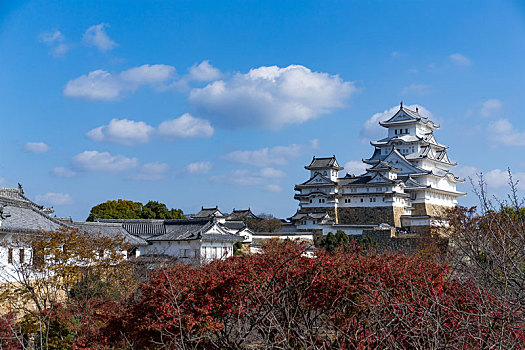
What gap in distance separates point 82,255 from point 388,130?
4389cm

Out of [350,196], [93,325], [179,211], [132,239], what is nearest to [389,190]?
[350,196]

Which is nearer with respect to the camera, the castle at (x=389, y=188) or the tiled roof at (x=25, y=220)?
the tiled roof at (x=25, y=220)

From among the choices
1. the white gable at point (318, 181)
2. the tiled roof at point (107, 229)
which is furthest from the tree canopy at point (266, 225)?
the tiled roof at point (107, 229)

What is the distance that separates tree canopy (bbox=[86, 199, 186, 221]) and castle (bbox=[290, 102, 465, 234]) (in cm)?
1177

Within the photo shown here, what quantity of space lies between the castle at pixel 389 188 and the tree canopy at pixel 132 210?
11774 mm

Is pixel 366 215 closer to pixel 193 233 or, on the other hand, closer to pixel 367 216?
pixel 367 216

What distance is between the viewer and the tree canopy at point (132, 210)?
47.4m

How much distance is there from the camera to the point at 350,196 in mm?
49062

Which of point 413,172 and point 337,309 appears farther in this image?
point 413,172

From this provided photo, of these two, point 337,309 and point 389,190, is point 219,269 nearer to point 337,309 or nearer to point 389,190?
point 337,309

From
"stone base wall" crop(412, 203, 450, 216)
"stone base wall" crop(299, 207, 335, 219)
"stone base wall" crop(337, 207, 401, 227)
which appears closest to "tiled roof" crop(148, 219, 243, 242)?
"stone base wall" crop(299, 207, 335, 219)

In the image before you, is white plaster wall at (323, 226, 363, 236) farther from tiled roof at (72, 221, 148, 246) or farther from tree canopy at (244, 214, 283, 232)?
tiled roof at (72, 221, 148, 246)

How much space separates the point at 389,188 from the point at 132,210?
76.7 ft

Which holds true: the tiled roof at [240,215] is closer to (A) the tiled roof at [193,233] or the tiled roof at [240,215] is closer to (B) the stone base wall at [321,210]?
(B) the stone base wall at [321,210]
